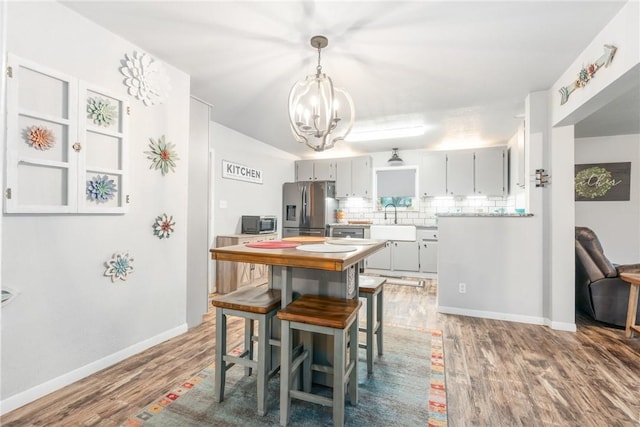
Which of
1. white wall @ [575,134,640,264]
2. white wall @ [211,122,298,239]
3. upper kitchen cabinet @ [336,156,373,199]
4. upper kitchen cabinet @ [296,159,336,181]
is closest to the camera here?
white wall @ [211,122,298,239]

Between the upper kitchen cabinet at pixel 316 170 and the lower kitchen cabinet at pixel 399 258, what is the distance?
1829mm

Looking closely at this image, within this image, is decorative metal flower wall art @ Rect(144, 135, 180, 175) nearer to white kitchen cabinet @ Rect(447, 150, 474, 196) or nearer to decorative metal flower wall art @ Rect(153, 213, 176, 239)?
decorative metal flower wall art @ Rect(153, 213, 176, 239)

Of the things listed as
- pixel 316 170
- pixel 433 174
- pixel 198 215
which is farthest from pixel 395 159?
pixel 198 215

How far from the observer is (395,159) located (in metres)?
5.22

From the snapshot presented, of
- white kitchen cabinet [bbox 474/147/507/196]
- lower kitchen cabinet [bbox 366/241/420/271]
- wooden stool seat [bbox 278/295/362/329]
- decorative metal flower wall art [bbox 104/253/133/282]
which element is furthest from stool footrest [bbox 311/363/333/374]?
white kitchen cabinet [bbox 474/147/507/196]

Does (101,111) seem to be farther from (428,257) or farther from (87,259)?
(428,257)

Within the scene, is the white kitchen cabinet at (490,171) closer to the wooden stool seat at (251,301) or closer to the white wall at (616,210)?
the white wall at (616,210)

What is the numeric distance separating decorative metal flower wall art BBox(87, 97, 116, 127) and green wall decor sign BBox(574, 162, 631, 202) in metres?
6.19

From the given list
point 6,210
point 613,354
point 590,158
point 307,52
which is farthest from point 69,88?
point 590,158

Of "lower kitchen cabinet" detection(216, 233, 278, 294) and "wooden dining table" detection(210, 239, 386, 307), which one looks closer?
"wooden dining table" detection(210, 239, 386, 307)

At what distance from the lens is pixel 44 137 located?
176cm

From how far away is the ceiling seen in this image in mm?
1860

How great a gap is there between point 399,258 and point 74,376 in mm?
4481

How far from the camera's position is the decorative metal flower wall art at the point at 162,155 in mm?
2441
